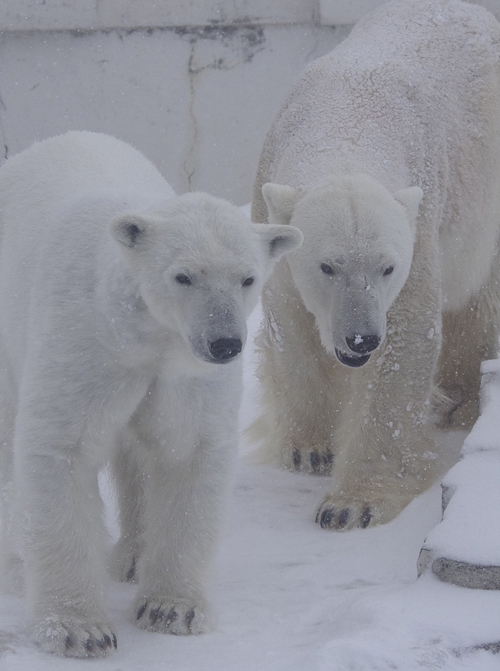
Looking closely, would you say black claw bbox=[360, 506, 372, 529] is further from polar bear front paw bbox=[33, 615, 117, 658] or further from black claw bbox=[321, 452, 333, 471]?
polar bear front paw bbox=[33, 615, 117, 658]

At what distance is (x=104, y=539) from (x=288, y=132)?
168 centimetres

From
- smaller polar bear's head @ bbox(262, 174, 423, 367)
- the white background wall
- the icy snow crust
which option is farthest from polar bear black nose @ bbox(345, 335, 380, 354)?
the white background wall

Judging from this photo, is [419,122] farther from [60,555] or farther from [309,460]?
[60,555]

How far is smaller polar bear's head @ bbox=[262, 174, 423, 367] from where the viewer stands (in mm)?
2797

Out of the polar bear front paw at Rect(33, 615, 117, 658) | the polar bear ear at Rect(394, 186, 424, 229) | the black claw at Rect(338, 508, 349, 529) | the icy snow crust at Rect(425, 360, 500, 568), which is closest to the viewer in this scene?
the polar bear front paw at Rect(33, 615, 117, 658)

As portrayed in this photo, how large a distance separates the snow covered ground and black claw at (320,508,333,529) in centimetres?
4

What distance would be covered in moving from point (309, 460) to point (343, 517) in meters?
0.58

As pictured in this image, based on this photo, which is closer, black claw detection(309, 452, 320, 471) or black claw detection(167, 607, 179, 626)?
black claw detection(167, 607, 179, 626)

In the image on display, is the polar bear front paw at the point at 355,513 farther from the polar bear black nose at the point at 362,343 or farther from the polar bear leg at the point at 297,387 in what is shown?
the polar bear black nose at the point at 362,343

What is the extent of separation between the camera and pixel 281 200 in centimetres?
307

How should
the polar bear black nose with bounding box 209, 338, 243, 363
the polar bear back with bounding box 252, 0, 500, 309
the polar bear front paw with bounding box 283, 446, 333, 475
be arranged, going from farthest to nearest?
the polar bear front paw with bounding box 283, 446, 333, 475, the polar bear back with bounding box 252, 0, 500, 309, the polar bear black nose with bounding box 209, 338, 243, 363

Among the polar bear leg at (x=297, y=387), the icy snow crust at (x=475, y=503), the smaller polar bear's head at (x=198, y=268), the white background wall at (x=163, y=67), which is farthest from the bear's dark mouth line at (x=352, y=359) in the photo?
the white background wall at (x=163, y=67)

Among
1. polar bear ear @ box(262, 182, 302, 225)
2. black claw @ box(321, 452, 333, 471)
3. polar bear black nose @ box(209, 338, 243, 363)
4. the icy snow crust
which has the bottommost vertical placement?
black claw @ box(321, 452, 333, 471)

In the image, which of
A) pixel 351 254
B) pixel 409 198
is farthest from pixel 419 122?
pixel 351 254
